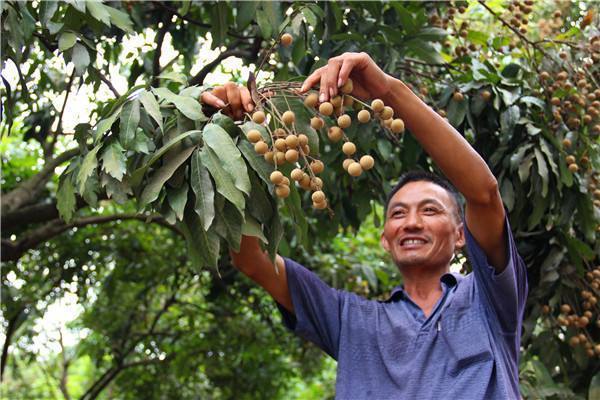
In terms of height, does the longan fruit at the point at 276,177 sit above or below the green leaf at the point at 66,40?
below

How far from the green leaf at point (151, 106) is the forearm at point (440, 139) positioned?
16.5 inches

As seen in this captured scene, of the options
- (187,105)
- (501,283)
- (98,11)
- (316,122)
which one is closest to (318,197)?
(316,122)

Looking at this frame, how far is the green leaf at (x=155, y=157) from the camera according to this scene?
1.63 m

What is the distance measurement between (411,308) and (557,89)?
1048 mm

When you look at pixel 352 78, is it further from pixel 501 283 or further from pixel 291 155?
pixel 501 283

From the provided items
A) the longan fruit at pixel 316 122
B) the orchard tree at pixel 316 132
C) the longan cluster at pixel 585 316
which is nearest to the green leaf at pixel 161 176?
the orchard tree at pixel 316 132

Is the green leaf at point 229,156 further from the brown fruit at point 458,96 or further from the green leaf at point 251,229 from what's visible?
the brown fruit at point 458,96

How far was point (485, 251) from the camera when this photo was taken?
1803 mm

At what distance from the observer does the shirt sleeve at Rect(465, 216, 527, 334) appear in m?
1.80

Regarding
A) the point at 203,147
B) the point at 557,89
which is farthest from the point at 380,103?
the point at 557,89

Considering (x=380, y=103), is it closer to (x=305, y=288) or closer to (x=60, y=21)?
(x=305, y=288)

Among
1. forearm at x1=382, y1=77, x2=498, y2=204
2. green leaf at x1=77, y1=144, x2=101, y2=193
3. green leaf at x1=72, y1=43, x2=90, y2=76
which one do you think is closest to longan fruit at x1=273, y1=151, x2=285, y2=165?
forearm at x1=382, y1=77, x2=498, y2=204

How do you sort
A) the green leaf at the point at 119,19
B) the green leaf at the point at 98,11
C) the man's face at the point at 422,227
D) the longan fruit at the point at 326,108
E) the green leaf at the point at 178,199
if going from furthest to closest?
the green leaf at the point at 119,19 → the green leaf at the point at 98,11 → the man's face at the point at 422,227 → the green leaf at the point at 178,199 → the longan fruit at the point at 326,108

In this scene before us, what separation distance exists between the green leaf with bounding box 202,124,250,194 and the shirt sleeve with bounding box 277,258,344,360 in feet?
1.75
